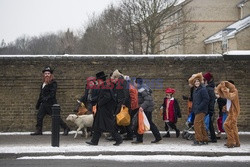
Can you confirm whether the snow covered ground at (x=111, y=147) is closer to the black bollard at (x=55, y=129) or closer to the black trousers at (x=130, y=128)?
the black bollard at (x=55, y=129)

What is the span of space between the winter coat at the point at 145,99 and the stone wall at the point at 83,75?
92.3 inches

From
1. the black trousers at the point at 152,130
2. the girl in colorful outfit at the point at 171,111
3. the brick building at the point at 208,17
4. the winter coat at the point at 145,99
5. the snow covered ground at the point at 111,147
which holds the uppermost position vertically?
the brick building at the point at 208,17

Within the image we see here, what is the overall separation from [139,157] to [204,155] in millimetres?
1613

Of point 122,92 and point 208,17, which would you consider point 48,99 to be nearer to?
point 122,92

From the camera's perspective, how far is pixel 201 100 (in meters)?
10.5

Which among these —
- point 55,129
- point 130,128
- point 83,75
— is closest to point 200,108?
point 130,128

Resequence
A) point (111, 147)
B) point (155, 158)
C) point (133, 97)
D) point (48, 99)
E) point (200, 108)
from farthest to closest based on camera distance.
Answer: point (48, 99) < point (133, 97) < point (200, 108) < point (111, 147) < point (155, 158)

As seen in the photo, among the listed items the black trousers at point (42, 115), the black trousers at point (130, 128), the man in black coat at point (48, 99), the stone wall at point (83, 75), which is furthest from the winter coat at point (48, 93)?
the black trousers at point (130, 128)

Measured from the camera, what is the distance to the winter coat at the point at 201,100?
10328mm

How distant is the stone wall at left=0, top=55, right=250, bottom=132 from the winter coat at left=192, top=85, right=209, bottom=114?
9.57 feet

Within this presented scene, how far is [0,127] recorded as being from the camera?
1323cm

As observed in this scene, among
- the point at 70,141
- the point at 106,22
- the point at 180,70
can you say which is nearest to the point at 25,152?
the point at 70,141

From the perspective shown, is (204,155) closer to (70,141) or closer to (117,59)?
(70,141)

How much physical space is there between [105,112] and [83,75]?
10.7 ft
